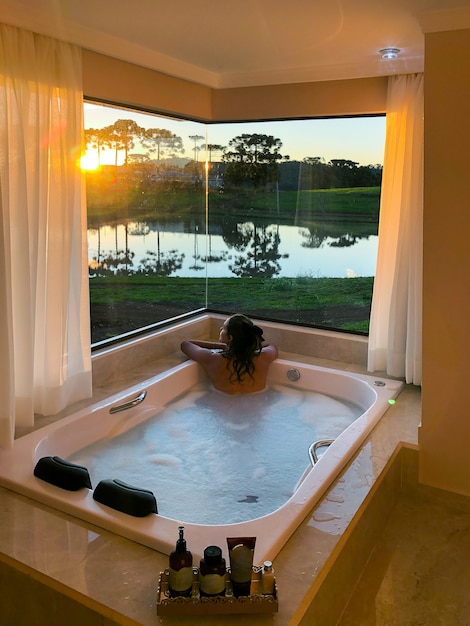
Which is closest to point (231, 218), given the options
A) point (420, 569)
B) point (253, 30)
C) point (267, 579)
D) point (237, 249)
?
point (237, 249)

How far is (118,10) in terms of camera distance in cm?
246

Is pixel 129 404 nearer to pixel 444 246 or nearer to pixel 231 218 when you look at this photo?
pixel 444 246

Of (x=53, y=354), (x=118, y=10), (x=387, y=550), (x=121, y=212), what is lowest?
(x=387, y=550)

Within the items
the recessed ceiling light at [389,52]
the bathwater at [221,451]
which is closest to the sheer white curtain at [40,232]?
the bathwater at [221,451]

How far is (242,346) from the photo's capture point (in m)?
3.70

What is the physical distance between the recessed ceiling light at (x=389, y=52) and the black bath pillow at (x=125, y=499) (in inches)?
97.5

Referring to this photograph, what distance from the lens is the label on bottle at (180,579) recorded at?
166cm

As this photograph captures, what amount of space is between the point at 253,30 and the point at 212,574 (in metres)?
2.32

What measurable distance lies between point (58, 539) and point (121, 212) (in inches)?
92.1

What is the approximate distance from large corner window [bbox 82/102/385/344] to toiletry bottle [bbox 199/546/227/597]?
2149mm

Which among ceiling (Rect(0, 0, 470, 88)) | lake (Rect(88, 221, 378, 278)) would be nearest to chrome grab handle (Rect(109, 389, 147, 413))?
lake (Rect(88, 221, 378, 278))

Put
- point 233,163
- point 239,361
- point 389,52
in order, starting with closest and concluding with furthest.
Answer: point 389,52 → point 239,361 → point 233,163

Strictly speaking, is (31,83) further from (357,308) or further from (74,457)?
(357,308)

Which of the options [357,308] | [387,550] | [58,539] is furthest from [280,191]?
[58,539]
